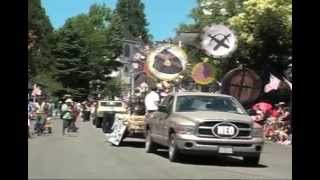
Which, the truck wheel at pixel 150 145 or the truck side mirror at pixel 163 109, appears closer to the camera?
the truck side mirror at pixel 163 109

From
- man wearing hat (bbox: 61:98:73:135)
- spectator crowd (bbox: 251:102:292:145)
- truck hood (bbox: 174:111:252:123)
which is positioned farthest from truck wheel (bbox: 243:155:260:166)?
man wearing hat (bbox: 61:98:73:135)

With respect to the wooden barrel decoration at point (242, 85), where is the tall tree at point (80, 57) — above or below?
above

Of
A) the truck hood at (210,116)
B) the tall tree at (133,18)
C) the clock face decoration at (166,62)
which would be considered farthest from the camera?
the tall tree at (133,18)

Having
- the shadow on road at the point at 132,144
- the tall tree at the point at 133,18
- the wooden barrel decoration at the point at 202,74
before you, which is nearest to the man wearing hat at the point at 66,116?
the wooden barrel decoration at the point at 202,74

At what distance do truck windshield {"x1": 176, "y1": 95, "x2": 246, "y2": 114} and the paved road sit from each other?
4.00 feet

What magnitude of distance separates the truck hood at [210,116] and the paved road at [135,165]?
39.7 inches

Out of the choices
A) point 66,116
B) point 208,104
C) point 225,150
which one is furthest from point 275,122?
point 225,150

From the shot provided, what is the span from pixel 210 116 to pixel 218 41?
706 cm

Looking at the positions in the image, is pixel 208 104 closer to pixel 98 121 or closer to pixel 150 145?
pixel 150 145

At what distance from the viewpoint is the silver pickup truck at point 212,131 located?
16.1 m

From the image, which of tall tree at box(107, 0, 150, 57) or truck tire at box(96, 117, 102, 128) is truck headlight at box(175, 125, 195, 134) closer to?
truck tire at box(96, 117, 102, 128)

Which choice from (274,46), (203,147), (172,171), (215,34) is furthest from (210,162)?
(274,46)

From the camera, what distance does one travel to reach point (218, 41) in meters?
23.1

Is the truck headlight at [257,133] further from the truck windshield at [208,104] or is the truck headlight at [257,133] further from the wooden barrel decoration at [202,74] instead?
the wooden barrel decoration at [202,74]
